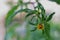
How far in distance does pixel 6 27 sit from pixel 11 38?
3.1 inches

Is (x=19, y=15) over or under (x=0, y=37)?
over

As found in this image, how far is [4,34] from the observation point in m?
0.93

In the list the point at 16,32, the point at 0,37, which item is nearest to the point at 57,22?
the point at 16,32

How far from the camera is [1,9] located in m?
0.93

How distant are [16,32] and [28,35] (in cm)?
8

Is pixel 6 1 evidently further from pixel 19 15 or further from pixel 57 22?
pixel 57 22

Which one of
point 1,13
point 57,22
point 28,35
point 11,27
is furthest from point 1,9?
point 57,22

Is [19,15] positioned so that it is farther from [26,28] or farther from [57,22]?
[57,22]

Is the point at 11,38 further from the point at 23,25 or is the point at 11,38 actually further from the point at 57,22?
the point at 57,22

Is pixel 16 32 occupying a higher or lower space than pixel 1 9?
lower

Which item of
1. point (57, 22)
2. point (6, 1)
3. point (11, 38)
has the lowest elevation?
point (11, 38)

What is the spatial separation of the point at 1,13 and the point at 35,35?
26 centimetres

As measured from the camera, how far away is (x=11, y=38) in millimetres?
939

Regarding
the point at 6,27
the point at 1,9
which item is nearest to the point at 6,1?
the point at 1,9
